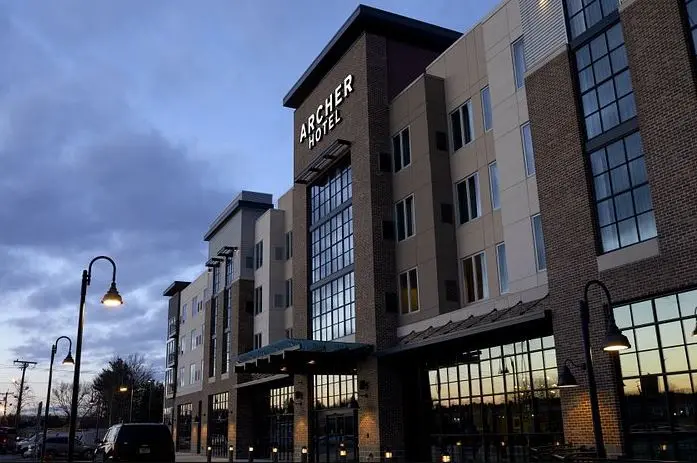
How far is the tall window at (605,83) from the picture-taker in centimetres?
1972

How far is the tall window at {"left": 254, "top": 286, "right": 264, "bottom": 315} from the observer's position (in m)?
49.3

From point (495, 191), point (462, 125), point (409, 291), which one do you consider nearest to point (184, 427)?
point (409, 291)

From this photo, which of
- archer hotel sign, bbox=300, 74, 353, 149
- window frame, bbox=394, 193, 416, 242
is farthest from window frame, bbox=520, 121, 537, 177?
archer hotel sign, bbox=300, 74, 353, 149

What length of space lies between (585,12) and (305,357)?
18.9 meters

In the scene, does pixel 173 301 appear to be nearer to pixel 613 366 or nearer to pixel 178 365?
pixel 178 365

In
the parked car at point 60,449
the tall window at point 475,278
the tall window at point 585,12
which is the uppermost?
the tall window at point 585,12

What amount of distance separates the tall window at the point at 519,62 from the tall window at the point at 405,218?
26.2 feet

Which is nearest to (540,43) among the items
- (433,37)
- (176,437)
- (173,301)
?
(433,37)

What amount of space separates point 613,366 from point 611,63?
28.8 feet

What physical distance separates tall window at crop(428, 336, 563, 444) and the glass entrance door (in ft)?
17.9

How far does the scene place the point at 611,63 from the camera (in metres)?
20.2

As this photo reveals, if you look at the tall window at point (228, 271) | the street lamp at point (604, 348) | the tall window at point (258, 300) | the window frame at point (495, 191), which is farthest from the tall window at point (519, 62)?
the tall window at point (228, 271)

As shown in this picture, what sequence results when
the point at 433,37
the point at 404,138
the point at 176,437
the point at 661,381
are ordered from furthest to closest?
the point at 176,437 < the point at 433,37 < the point at 404,138 < the point at 661,381

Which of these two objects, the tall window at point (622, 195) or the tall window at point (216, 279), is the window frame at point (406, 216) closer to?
the tall window at point (622, 195)
